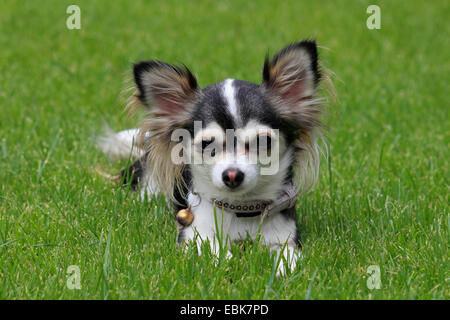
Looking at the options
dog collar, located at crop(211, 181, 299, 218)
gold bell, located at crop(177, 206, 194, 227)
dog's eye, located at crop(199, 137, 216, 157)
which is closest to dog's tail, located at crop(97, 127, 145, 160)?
gold bell, located at crop(177, 206, 194, 227)

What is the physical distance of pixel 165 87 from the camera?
368 cm

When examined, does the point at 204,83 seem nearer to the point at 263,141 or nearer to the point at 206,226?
the point at 206,226

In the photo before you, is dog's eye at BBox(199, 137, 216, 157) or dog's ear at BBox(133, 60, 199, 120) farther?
dog's ear at BBox(133, 60, 199, 120)

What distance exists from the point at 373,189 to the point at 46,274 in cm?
262

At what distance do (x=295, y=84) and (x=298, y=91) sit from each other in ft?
0.16

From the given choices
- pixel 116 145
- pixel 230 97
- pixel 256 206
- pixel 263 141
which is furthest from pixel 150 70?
pixel 116 145

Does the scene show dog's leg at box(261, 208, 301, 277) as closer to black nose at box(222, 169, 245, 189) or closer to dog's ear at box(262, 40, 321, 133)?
black nose at box(222, 169, 245, 189)

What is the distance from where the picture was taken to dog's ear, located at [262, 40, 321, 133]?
3578mm

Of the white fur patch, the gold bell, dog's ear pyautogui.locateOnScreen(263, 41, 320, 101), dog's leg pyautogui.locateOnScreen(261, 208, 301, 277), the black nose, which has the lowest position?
dog's leg pyautogui.locateOnScreen(261, 208, 301, 277)

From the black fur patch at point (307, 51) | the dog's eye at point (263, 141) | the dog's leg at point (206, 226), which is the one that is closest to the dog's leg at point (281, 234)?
the dog's leg at point (206, 226)

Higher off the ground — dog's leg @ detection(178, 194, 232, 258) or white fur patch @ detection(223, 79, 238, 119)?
white fur patch @ detection(223, 79, 238, 119)

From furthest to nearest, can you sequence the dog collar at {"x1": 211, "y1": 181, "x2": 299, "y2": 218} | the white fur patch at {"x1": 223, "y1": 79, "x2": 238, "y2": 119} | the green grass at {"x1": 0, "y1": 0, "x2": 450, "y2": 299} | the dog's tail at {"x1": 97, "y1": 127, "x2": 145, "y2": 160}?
the dog's tail at {"x1": 97, "y1": 127, "x2": 145, "y2": 160} < the dog collar at {"x1": 211, "y1": 181, "x2": 299, "y2": 218} < the white fur patch at {"x1": 223, "y1": 79, "x2": 238, "y2": 119} < the green grass at {"x1": 0, "y1": 0, "x2": 450, "y2": 299}

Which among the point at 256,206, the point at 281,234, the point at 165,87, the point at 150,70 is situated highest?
the point at 150,70

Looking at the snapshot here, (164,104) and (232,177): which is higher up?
(164,104)
